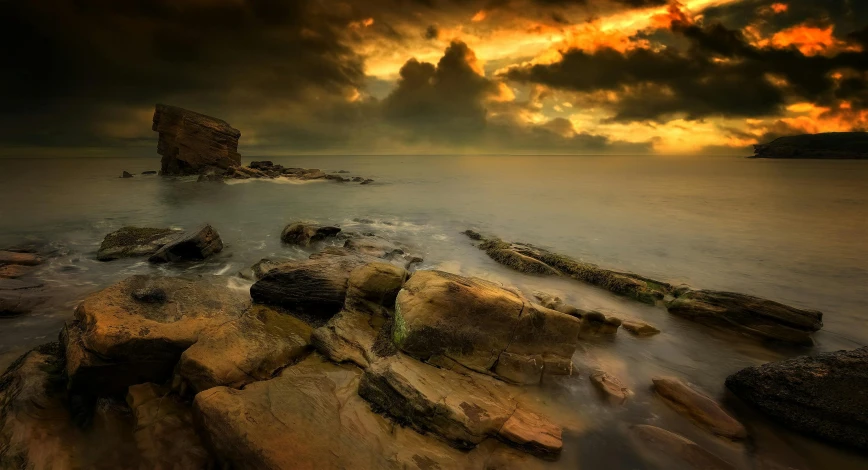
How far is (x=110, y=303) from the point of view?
711cm

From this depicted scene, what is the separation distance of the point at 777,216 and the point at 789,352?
1131 inches

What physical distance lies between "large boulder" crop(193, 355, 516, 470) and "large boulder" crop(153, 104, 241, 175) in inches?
2275

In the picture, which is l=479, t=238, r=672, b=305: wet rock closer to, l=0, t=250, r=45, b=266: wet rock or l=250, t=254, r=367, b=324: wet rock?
l=250, t=254, r=367, b=324: wet rock

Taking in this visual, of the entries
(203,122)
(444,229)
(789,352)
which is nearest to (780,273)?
(789,352)

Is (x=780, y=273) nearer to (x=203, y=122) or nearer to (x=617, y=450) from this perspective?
(x=617, y=450)

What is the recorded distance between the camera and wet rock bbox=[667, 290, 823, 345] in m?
9.42

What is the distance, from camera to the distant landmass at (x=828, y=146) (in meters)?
175

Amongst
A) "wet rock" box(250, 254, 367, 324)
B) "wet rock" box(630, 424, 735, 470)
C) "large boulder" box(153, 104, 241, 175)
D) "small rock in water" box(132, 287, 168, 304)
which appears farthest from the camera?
"large boulder" box(153, 104, 241, 175)

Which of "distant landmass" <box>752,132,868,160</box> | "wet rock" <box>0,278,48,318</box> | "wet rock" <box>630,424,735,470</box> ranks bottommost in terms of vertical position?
"wet rock" <box>630,424,735,470</box>

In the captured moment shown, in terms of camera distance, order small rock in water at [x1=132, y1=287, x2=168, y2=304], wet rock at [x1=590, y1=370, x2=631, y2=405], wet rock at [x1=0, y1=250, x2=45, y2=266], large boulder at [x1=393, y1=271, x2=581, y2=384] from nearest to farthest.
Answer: large boulder at [x1=393, y1=271, x2=581, y2=384], wet rock at [x1=590, y1=370, x2=631, y2=405], small rock in water at [x1=132, y1=287, x2=168, y2=304], wet rock at [x1=0, y1=250, x2=45, y2=266]

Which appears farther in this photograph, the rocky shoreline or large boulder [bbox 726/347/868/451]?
large boulder [bbox 726/347/868/451]

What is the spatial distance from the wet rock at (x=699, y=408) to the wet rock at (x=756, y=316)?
408cm

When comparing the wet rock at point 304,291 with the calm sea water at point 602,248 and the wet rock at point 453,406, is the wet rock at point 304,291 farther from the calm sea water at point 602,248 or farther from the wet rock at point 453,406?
the calm sea water at point 602,248

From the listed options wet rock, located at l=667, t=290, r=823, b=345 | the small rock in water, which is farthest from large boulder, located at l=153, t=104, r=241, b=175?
wet rock, located at l=667, t=290, r=823, b=345
